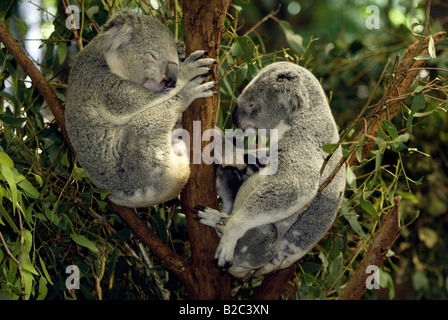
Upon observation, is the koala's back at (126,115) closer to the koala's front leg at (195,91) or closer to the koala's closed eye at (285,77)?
the koala's front leg at (195,91)

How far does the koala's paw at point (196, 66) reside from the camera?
206cm

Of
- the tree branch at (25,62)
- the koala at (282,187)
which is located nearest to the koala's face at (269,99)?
the koala at (282,187)

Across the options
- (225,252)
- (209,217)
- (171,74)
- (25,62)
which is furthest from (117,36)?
(225,252)

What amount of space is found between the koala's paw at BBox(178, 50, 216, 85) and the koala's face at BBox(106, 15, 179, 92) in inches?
2.8

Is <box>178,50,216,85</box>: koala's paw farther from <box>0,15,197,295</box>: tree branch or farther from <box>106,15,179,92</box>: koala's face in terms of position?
<box>0,15,197,295</box>: tree branch

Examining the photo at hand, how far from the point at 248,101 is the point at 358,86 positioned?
195 centimetres

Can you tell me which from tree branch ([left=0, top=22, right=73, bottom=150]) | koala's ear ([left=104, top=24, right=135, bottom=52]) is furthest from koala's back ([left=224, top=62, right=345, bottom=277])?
tree branch ([left=0, top=22, right=73, bottom=150])

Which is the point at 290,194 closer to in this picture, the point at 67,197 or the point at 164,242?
the point at 164,242

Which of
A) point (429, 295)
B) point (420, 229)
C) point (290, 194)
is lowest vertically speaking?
point (429, 295)

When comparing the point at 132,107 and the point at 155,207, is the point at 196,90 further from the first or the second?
the point at 155,207

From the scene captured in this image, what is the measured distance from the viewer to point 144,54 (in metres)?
2.20

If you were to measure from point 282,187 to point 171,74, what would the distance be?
0.70 meters

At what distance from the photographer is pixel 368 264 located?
2258 mm

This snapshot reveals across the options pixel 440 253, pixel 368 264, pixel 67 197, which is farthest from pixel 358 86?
pixel 67 197
